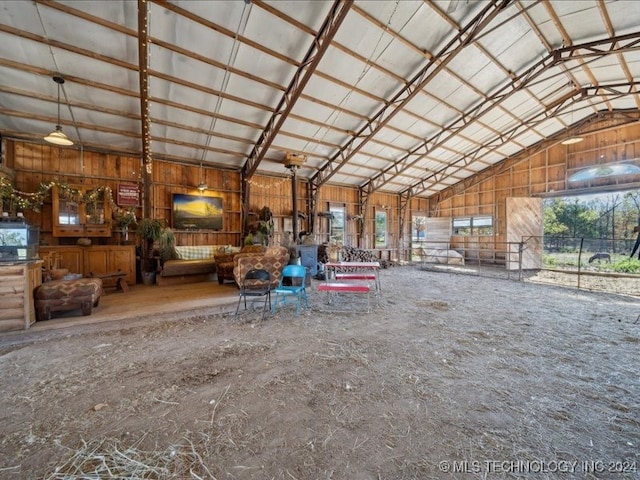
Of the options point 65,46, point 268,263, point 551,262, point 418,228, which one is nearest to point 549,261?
point 551,262

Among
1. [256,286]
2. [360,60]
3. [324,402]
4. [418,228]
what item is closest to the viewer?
[324,402]

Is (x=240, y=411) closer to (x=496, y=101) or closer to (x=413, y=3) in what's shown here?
(x=413, y=3)

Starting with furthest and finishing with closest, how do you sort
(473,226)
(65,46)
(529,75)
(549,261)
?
(473,226), (549,261), (529,75), (65,46)

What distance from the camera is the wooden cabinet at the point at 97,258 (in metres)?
5.76

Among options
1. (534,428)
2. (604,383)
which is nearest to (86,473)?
(534,428)

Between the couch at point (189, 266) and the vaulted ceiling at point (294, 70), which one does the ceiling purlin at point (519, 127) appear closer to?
the vaulted ceiling at point (294, 70)

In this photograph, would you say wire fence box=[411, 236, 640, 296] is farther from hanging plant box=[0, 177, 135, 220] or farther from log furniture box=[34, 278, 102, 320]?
hanging plant box=[0, 177, 135, 220]

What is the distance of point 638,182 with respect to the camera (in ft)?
28.4

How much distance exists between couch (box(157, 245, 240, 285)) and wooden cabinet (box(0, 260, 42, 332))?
3.15 meters

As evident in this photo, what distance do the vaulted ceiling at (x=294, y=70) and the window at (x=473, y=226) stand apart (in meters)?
5.17

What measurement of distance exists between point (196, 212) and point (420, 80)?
7.64 metres

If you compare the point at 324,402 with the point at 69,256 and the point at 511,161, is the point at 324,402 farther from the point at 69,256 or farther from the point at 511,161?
the point at 511,161

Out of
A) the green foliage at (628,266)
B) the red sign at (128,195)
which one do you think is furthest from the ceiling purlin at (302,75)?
the green foliage at (628,266)

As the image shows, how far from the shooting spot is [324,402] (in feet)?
6.56
